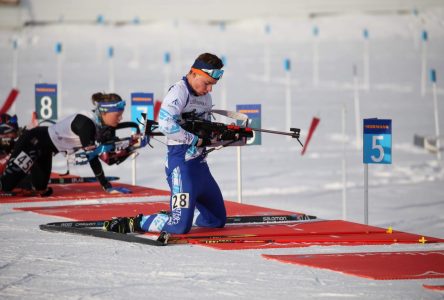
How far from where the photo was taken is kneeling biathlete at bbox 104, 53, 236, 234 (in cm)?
726

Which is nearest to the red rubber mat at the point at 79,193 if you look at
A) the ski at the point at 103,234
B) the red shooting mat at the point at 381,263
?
the ski at the point at 103,234

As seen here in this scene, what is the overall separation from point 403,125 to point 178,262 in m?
17.3

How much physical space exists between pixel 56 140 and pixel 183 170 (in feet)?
Result: 9.74

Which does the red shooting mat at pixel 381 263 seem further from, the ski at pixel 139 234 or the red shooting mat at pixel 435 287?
the ski at pixel 139 234

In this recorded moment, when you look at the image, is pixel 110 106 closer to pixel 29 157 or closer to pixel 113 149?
pixel 113 149

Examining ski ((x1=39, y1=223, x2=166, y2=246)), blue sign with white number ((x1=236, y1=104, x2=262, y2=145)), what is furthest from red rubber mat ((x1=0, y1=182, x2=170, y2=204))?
ski ((x1=39, y1=223, x2=166, y2=246))

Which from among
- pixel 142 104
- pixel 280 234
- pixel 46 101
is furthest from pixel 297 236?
pixel 46 101

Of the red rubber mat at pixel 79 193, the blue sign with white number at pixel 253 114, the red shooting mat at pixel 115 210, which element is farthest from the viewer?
the blue sign with white number at pixel 253 114

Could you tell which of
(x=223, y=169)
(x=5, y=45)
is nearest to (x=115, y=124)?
(x=223, y=169)

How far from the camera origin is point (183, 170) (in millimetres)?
7332

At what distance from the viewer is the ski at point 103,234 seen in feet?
22.8

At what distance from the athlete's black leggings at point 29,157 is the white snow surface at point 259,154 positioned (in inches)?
18.9

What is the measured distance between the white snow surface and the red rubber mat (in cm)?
24

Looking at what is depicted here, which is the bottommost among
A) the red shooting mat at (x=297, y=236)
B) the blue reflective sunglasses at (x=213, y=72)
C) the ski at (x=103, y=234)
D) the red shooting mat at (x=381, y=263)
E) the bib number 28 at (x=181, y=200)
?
the red shooting mat at (x=381, y=263)
